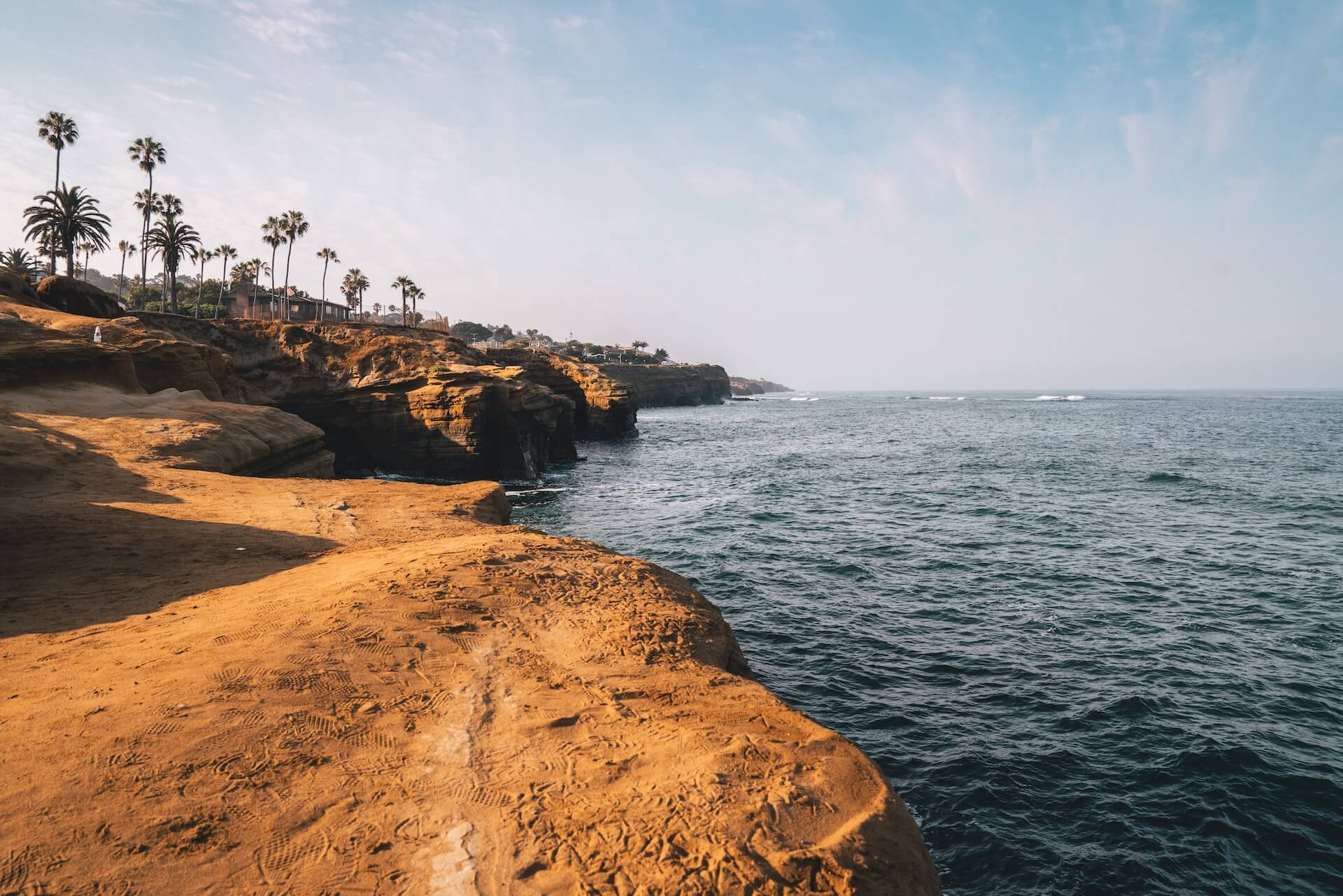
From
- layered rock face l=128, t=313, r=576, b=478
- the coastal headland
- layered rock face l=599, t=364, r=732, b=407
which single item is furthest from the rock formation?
layered rock face l=599, t=364, r=732, b=407

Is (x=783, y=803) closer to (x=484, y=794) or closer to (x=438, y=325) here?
(x=484, y=794)

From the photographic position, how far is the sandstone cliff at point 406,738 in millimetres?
4465

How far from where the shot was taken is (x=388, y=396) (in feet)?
119

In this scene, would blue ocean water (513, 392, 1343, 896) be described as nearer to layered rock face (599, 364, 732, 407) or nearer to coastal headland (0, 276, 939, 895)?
coastal headland (0, 276, 939, 895)

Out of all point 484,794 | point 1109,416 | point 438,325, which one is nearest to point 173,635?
point 484,794

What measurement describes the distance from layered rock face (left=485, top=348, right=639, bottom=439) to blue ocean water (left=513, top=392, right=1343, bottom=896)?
82.9 ft

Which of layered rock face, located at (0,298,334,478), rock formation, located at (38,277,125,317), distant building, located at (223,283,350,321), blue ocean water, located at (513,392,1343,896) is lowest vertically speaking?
blue ocean water, located at (513,392,1343,896)

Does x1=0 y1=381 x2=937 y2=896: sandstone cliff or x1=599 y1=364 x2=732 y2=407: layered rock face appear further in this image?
x1=599 y1=364 x2=732 y2=407: layered rock face

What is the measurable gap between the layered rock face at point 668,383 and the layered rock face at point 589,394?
40.5 m

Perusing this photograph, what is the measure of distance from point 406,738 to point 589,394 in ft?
205

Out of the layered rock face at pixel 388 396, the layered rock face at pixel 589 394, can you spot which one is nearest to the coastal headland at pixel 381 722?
the layered rock face at pixel 388 396

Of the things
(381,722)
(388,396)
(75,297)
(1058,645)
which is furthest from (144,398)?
(1058,645)

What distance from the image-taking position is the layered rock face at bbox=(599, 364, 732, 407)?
12019 centimetres

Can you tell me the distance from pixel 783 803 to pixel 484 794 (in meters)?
2.48
